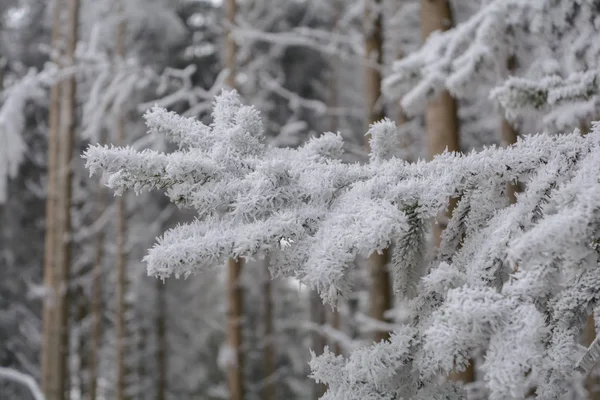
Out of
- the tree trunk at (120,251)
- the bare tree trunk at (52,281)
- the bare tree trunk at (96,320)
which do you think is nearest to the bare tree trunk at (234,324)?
the bare tree trunk at (52,281)

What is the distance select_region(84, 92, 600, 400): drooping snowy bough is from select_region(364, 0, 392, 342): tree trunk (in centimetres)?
447

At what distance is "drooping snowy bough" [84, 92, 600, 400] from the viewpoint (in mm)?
1261

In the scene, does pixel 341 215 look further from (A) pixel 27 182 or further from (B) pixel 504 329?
(A) pixel 27 182

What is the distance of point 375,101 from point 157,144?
2748 millimetres

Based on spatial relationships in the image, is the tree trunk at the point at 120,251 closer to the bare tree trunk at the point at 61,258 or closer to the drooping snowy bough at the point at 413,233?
the bare tree trunk at the point at 61,258

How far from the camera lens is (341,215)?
1.45 meters

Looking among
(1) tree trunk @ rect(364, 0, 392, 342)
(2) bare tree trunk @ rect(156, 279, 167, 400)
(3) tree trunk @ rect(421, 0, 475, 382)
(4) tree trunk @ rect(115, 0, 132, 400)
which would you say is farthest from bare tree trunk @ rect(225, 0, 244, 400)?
(2) bare tree trunk @ rect(156, 279, 167, 400)

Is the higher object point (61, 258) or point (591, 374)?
point (61, 258)

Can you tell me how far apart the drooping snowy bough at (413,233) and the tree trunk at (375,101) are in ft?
14.7

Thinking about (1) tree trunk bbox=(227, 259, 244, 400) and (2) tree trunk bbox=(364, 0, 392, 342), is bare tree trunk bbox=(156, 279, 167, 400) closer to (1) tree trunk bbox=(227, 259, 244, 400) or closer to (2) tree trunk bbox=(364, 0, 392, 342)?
(1) tree trunk bbox=(227, 259, 244, 400)

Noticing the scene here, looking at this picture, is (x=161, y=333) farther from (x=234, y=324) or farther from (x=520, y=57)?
(x=520, y=57)

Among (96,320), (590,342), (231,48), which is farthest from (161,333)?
(590,342)

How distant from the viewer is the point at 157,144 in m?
7.25

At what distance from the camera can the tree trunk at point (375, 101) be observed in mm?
6227
